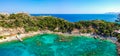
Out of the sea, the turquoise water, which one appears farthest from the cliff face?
the turquoise water

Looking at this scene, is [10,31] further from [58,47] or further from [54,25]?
[58,47]

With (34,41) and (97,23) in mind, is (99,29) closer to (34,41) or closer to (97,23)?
(97,23)

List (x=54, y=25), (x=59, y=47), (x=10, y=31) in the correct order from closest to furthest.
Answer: (x=59, y=47), (x=10, y=31), (x=54, y=25)

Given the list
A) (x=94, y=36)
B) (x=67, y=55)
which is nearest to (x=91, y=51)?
(x=67, y=55)

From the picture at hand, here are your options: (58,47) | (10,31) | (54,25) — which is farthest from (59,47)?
(54,25)


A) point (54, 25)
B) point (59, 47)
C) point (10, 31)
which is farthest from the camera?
point (54, 25)

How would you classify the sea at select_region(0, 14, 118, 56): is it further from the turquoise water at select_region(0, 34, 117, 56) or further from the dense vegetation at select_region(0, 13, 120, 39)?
the dense vegetation at select_region(0, 13, 120, 39)
